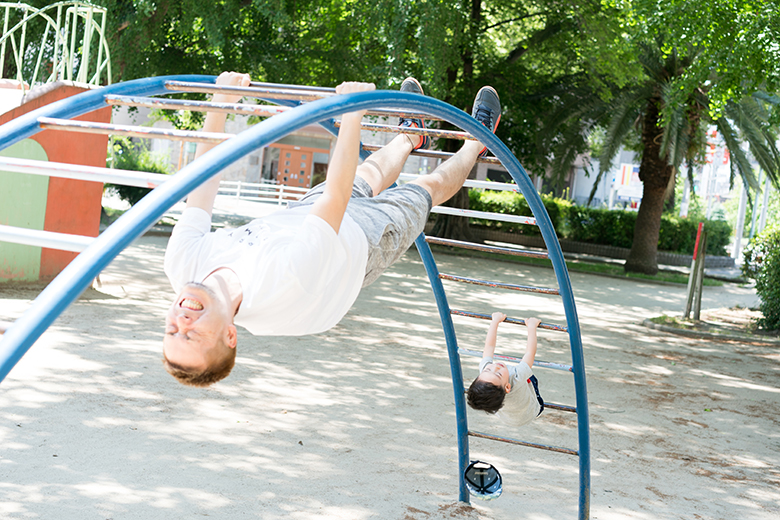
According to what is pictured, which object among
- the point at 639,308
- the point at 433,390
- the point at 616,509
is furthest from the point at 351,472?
the point at 639,308

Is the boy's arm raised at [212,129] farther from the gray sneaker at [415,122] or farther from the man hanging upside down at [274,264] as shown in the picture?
the gray sneaker at [415,122]

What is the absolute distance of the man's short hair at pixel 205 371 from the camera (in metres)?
1.97

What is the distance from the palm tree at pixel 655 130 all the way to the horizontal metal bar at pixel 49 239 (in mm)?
14114

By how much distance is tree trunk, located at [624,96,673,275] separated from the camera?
16203 mm

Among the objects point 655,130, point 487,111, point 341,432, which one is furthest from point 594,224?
point 487,111

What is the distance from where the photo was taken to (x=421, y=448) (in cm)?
434

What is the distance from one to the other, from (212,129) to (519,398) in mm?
1962

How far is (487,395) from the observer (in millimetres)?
3375

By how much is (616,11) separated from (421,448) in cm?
1177

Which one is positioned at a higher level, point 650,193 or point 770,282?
point 650,193

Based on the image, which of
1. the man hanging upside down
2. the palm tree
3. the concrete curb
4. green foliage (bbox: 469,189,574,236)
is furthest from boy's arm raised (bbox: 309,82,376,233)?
green foliage (bbox: 469,189,574,236)

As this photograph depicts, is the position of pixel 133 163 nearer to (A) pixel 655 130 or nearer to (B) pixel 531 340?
(A) pixel 655 130

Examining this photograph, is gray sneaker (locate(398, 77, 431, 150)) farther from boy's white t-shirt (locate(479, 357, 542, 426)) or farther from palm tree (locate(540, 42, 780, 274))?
palm tree (locate(540, 42, 780, 274))

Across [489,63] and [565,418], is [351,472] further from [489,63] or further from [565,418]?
[489,63]
